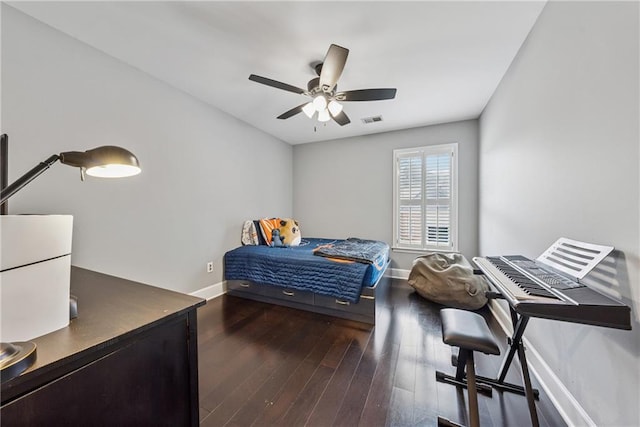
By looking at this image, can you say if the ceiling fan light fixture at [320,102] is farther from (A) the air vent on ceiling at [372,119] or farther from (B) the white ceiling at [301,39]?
(A) the air vent on ceiling at [372,119]

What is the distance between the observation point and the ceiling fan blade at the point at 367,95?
2.03m

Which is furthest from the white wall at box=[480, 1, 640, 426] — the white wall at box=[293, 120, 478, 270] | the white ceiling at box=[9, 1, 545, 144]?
the white wall at box=[293, 120, 478, 270]

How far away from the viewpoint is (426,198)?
12.4ft

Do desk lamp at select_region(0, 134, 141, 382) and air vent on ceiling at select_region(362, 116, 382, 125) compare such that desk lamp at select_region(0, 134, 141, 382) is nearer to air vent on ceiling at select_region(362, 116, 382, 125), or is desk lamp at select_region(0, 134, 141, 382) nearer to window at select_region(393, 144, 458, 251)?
air vent on ceiling at select_region(362, 116, 382, 125)

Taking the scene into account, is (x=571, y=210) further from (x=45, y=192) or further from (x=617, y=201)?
(x=45, y=192)

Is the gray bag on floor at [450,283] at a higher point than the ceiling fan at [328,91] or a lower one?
lower

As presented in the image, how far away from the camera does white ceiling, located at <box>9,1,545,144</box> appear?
1.61 m

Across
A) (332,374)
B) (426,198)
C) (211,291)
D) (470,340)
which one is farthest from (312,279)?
(426,198)

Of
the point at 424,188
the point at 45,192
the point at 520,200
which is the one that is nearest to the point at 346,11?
the point at 520,200

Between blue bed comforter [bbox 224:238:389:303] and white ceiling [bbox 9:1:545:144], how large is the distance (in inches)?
75.0

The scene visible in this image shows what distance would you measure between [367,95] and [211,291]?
9.46ft

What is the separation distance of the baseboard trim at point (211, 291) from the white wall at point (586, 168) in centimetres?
323

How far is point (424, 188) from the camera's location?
379cm

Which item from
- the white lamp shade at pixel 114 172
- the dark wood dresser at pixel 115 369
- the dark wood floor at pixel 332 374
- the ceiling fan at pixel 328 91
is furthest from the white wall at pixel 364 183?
the white lamp shade at pixel 114 172
